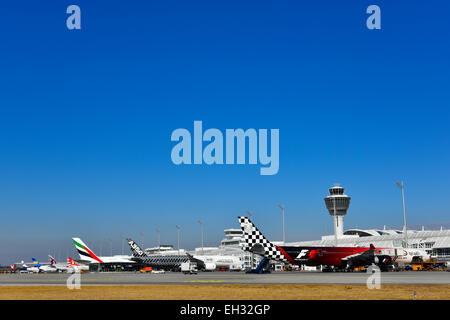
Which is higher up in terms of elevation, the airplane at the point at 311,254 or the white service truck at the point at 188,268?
the airplane at the point at 311,254

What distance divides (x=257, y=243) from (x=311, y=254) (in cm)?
888

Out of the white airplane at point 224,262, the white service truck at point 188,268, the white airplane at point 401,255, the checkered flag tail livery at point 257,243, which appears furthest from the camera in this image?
the white airplane at point 224,262

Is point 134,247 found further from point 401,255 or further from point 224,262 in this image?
point 401,255

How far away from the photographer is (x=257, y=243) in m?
73.8

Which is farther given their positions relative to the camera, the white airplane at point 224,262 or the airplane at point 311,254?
the white airplane at point 224,262

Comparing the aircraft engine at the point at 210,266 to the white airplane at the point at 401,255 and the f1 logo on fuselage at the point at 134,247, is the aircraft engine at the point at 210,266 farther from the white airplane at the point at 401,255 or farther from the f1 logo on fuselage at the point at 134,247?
the white airplane at the point at 401,255

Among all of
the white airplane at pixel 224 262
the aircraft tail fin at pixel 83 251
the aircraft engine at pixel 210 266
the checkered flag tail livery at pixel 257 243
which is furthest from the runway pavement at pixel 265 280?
the aircraft tail fin at pixel 83 251

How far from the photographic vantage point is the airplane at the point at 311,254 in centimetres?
7269

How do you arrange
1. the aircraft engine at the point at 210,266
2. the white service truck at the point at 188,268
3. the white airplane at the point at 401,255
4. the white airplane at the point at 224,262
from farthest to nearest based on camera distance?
the white airplane at the point at 224,262, the aircraft engine at the point at 210,266, the white airplane at the point at 401,255, the white service truck at the point at 188,268

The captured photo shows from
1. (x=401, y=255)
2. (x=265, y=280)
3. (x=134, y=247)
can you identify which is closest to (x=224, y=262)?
(x=134, y=247)

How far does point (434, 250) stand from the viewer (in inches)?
4953

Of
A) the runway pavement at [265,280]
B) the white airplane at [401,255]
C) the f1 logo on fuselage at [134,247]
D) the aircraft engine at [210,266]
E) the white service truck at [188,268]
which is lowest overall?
the aircraft engine at [210,266]
